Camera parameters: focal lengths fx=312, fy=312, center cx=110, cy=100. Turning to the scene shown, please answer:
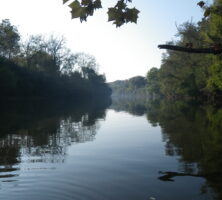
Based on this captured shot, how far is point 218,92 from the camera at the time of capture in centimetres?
5166

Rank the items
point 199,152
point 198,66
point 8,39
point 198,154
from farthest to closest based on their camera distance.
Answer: point 8,39 < point 198,66 < point 199,152 < point 198,154

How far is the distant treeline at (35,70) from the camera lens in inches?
2408

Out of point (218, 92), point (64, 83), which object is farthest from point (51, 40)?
point (218, 92)

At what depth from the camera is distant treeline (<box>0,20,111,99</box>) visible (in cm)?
6116

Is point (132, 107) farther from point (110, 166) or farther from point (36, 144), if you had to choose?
point (110, 166)

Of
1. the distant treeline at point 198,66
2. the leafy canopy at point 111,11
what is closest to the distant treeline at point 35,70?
the distant treeline at point 198,66

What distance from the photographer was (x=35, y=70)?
76688 mm

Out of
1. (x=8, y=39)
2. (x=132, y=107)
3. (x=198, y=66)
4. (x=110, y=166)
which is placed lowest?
(x=110, y=166)

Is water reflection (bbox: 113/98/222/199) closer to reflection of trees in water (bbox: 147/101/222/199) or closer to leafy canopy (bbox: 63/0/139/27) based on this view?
reflection of trees in water (bbox: 147/101/222/199)

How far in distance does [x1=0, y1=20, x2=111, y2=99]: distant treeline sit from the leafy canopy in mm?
53471

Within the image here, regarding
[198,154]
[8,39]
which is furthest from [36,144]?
[8,39]

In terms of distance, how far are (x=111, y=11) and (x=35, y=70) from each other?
247ft

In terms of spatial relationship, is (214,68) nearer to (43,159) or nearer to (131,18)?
(43,159)

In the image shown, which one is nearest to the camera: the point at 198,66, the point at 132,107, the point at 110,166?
the point at 110,166
